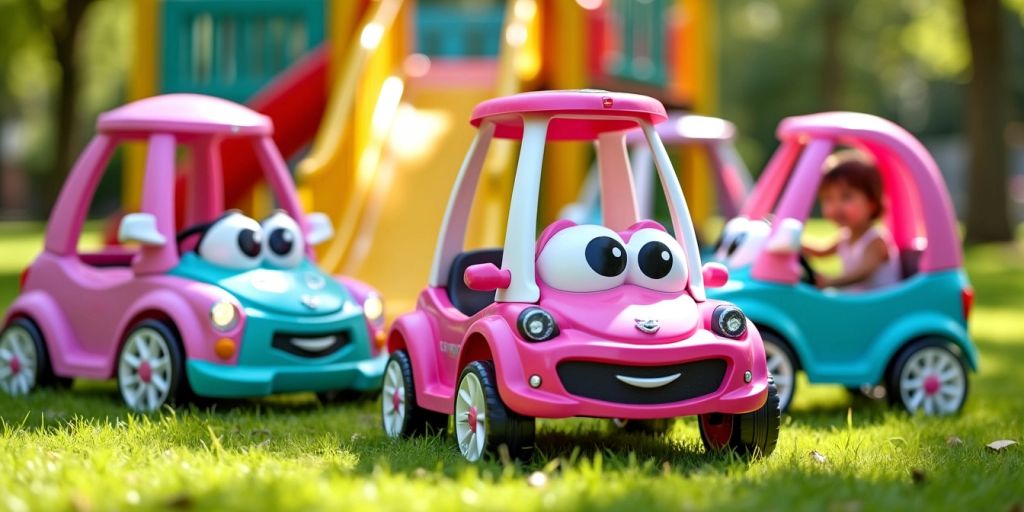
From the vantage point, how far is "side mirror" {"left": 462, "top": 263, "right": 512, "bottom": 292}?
4.43m

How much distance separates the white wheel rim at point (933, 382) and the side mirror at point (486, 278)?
9.05 feet

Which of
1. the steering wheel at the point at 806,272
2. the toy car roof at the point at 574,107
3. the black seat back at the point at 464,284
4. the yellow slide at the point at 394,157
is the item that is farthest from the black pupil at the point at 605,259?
the yellow slide at the point at 394,157

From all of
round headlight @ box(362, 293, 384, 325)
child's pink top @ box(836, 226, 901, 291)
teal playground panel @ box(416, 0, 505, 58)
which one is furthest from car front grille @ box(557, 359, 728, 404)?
teal playground panel @ box(416, 0, 505, 58)

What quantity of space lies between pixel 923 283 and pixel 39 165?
42.7 metres

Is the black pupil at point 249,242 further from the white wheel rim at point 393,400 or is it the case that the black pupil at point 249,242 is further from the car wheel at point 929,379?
the car wheel at point 929,379

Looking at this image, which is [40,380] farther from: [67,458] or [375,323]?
[67,458]

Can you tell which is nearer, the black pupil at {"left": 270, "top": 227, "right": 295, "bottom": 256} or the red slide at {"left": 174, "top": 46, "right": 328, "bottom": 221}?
the black pupil at {"left": 270, "top": 227, "right": 295, "bottom": 256}

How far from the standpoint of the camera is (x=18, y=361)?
6.62 meters

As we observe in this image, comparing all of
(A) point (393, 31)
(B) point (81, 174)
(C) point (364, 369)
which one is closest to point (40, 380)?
(B) point (81, 174)

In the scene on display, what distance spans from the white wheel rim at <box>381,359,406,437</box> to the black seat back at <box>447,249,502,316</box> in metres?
0.37

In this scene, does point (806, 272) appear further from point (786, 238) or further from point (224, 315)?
point (224, 315)

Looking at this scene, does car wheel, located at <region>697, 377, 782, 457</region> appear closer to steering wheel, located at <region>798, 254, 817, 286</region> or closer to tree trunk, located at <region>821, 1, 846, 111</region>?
steering wheel, located at <region>798, 254, 817, 286</region>

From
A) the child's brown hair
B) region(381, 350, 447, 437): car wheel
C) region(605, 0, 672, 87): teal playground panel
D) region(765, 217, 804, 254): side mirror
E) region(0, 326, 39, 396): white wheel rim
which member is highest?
region(605, 0, 672, 87): teal playground panel

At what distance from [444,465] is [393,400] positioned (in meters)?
1.04
